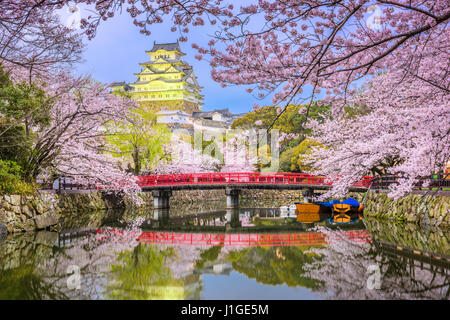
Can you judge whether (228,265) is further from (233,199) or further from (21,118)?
(233,199)

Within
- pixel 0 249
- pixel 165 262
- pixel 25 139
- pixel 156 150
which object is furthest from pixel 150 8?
pixel 156 150

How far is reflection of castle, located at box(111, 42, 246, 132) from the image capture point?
181 feet

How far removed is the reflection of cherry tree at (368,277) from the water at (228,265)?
14 mm

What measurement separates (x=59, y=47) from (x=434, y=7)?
24.4 feet

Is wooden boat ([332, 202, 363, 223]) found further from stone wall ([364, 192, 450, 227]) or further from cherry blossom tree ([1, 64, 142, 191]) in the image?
cherry blossom tree ([1, 64, 142, 191])

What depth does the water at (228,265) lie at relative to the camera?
249 inches

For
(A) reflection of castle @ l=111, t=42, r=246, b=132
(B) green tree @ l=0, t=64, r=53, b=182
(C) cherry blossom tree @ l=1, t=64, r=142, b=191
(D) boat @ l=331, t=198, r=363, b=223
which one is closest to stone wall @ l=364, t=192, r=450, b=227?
(D) boat @ l=331, t=198, r=363, b=223

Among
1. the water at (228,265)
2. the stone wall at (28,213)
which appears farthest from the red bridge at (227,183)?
the water at (228,265)

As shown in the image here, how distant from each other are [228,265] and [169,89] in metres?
50.2

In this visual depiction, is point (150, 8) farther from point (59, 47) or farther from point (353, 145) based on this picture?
point (353, 145)

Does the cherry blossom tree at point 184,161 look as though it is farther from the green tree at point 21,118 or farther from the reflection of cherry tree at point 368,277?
the reflection of cherry tree at point 368,277

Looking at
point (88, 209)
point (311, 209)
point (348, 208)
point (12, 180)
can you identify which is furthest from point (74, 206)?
point (348, 208)

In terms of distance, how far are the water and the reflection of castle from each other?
42085 mm

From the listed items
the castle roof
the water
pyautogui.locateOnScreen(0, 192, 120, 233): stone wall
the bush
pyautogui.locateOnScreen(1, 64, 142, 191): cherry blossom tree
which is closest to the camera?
the water
